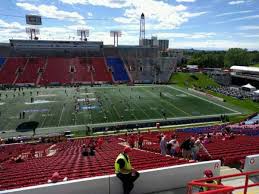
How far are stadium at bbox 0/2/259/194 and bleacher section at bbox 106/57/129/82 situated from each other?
0.96 feet

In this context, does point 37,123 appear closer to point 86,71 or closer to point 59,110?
point 59,110

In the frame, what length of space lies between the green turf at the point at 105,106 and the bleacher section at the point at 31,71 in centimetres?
913

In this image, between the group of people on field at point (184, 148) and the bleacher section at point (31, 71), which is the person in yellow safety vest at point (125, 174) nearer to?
the group of people on field at point (184, 148)

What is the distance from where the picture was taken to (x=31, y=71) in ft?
230

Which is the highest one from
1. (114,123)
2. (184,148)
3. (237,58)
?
(237,58)

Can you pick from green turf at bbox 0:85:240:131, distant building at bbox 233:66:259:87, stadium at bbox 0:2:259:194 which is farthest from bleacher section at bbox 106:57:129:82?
distant building at bbox 233:66:259:87

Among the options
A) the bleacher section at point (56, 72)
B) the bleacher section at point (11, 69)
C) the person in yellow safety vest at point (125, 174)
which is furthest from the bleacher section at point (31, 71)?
the person in yellow safety vest at point (125, 174)

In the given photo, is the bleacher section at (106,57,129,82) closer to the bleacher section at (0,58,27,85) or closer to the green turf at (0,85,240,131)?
the green turf at (0,85,240,131)

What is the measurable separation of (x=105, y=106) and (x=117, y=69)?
3334 cm

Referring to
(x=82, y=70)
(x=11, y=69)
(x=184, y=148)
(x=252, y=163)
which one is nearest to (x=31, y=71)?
(x=11, y=69)

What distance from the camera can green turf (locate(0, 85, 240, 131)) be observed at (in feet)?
122

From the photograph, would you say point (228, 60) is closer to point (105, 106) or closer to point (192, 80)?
point (192, 80)

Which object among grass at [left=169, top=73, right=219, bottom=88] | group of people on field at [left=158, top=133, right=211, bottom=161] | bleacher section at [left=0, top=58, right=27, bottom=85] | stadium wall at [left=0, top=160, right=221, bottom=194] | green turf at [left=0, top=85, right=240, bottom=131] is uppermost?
stadium wall at [left=0, top=160, right=221, bottom=194]

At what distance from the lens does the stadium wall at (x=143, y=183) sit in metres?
6.15
